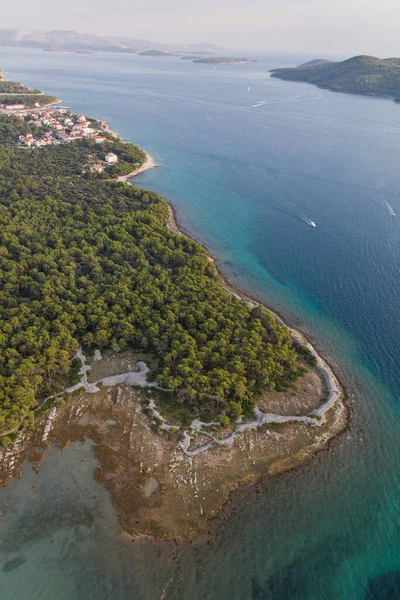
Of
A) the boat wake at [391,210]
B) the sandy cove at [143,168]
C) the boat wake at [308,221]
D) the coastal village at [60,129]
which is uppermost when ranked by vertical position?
the coastal village at [60,129]

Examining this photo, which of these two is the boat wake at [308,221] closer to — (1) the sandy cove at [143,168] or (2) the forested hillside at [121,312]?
(2) the forested hillside at [121,312]

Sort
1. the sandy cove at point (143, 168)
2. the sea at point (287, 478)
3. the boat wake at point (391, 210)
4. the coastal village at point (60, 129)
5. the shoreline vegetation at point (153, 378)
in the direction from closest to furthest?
the sea at point (287, 478), the shoreline vegetation at point (153, 378), the boat wake at point (391, 210), the sandy cove at point (143, 168), the coastal village at point (60, 129)

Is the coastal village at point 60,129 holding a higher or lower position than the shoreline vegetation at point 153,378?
higher

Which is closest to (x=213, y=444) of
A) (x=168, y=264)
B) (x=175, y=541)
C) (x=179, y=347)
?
(x=175, y=541)

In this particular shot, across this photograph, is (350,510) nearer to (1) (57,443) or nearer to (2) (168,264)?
(1) (57,443)

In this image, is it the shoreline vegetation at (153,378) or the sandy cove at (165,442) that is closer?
the sandy cove at (165,442)

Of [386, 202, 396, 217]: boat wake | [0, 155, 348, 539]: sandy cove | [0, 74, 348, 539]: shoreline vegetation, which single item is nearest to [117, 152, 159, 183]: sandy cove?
[0, 74, 348, 539]: shoreline vegetation

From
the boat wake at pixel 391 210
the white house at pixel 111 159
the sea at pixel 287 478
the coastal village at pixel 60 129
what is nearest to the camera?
the sea at pixel 287 478

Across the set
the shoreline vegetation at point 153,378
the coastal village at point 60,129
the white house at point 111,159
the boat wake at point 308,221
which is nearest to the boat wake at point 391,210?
the boat wake at point 308,221

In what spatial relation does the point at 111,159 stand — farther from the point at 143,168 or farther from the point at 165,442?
the point at 165,442
